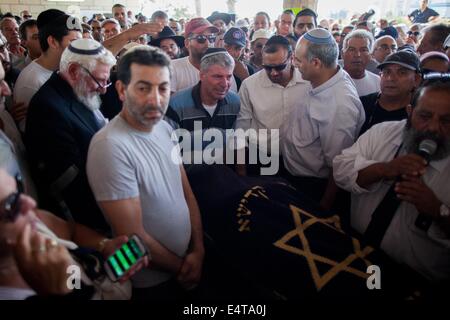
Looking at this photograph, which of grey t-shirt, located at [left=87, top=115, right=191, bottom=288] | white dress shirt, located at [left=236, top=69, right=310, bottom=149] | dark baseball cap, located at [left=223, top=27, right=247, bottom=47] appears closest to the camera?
grey t-shirt, located at [left=87, top=115, right=191, bottom=288]

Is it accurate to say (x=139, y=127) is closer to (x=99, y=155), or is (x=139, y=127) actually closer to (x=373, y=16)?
(x=99, y=155)

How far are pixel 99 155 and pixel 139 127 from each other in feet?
0.90

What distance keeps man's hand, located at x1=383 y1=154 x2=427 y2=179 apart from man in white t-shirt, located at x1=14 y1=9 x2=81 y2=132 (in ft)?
8.85

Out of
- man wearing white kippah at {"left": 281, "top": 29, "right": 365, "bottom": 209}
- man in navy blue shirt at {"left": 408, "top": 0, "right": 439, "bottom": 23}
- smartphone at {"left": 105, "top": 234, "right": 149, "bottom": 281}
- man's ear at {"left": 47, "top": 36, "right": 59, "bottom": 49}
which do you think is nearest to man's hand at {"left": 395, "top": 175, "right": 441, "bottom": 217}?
man wearing white kippah at {"left": 281, "top": 29, "right": 365, "bottom": 209}

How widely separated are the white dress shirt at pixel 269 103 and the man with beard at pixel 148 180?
50.2 inches

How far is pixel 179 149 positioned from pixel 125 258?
39.3 inches

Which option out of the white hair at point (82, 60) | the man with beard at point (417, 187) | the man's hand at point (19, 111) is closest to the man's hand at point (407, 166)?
the man with beard at point (417, 187)

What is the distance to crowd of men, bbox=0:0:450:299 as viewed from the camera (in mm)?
1496

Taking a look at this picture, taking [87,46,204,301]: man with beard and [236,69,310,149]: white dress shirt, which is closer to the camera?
[87,46,204,301]: man with beard

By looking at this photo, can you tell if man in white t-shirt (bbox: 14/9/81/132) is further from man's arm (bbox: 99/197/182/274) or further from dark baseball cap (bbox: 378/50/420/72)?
dark baseball cap (bbox: 378/50/420/72)

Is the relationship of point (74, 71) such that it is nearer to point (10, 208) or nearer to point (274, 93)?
point (10, 208)

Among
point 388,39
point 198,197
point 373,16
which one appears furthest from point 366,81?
point 373,16

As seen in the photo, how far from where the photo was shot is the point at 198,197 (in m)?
2.21

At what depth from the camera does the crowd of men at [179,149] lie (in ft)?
4.91
